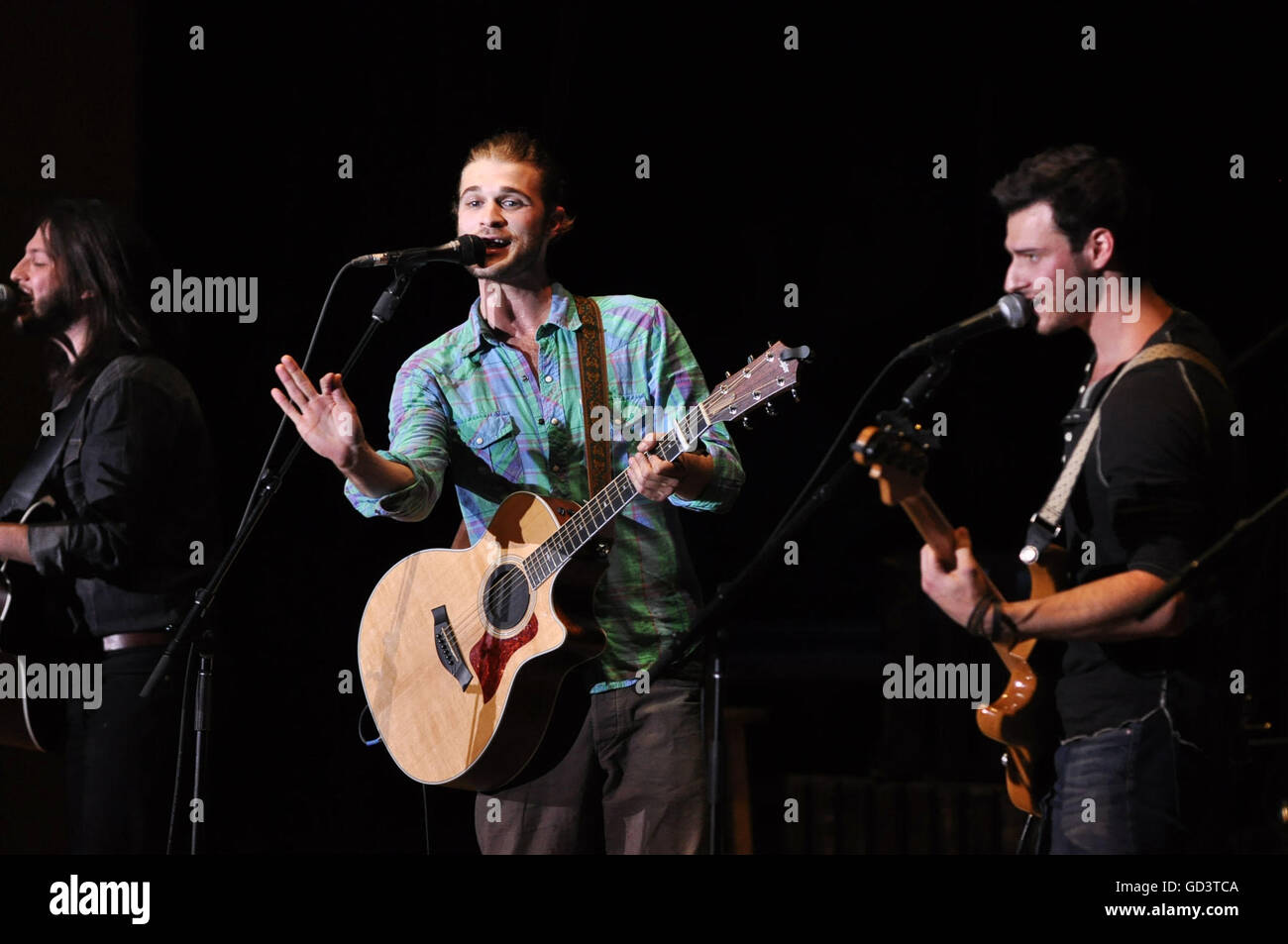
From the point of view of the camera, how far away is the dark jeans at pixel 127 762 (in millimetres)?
3242

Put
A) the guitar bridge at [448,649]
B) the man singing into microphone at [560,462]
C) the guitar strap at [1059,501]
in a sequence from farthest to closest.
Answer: the guitar bridge at [448,649] → the man singing into microphone at [560,462] → the guitar strap at [1059,501]

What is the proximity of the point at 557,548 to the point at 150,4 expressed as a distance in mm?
2423

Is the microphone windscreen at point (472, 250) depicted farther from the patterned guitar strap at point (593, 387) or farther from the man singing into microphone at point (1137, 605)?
the man singing into microphone at point (1137, 605)

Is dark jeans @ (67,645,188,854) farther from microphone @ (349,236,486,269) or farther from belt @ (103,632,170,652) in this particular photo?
microphone @ (349,236,486,269)

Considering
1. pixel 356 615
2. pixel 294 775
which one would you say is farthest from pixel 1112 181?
pixel 294 775

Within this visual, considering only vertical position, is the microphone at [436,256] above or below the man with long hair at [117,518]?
above

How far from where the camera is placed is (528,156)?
137 inches

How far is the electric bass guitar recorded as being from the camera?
3.13 metres

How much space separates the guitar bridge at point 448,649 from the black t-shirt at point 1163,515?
4.60 ft

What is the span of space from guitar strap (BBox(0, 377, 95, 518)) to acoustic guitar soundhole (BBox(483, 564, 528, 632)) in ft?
3.61

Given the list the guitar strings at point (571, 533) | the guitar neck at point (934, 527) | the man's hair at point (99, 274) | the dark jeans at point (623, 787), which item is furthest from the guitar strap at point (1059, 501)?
the man's hair at point (99, 274)

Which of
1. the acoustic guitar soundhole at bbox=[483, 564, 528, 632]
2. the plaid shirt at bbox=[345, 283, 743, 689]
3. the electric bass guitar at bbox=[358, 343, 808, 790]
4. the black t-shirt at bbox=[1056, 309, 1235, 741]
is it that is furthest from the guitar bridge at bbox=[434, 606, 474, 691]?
the black t-shirt at bbox=[1056, 309, 1235, 741]
